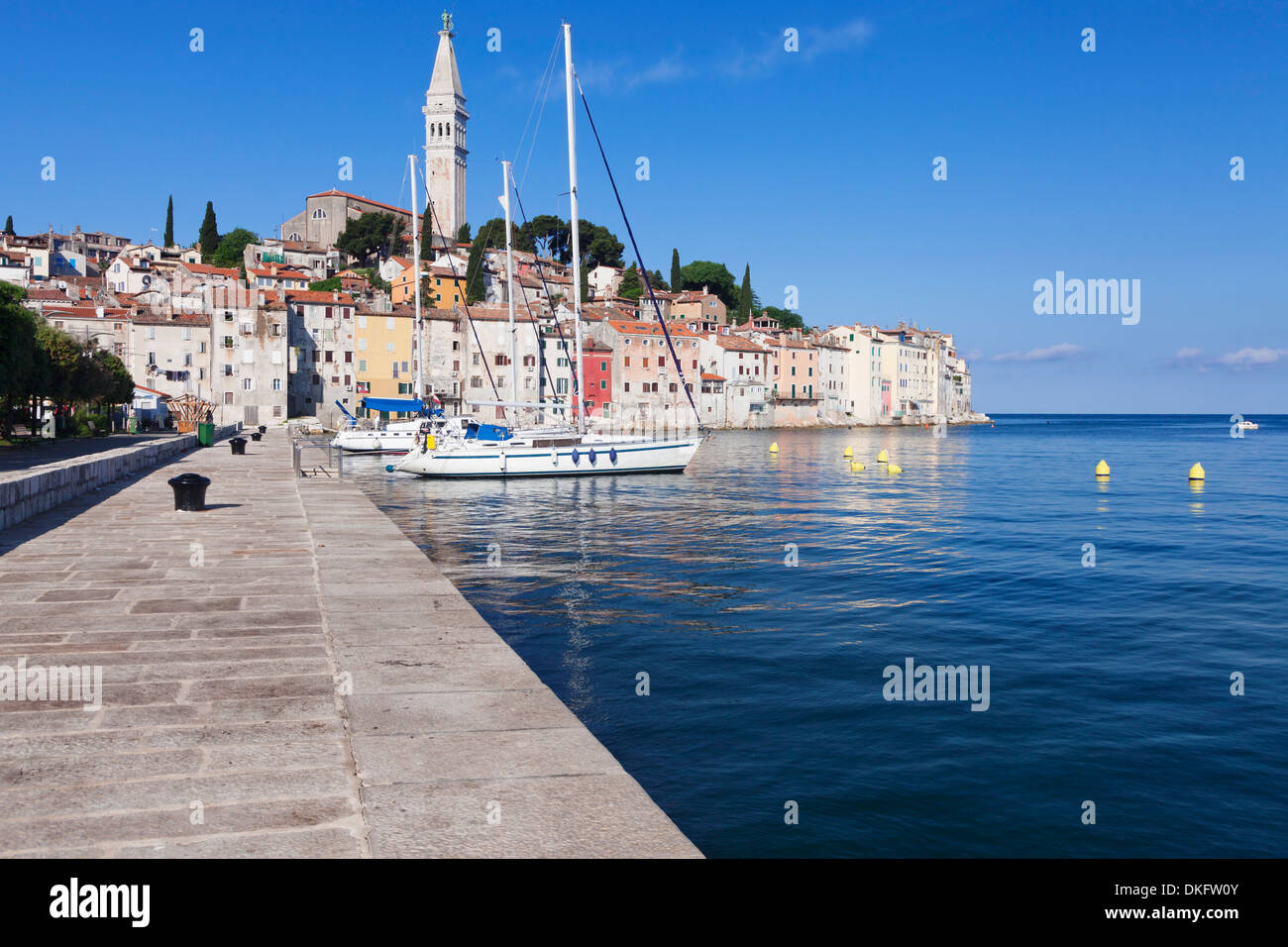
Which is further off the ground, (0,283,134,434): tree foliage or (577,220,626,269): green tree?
(577,220,626,269): green tree

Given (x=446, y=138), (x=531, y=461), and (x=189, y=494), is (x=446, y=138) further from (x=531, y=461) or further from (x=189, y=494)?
(x=189, y=494)

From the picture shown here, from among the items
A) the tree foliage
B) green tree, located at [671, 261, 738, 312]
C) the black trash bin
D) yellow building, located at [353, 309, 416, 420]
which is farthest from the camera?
green tree, located at [671, 261, 738, 312]

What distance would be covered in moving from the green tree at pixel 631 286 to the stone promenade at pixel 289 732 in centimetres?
12483

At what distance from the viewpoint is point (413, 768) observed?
4.45m

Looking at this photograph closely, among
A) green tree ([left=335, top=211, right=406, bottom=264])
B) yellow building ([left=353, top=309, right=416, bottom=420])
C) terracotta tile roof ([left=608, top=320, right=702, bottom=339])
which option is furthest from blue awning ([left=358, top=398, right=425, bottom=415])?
green tree ([left=335, top=211, right=406, bottom=264])

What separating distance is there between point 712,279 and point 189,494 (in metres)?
132

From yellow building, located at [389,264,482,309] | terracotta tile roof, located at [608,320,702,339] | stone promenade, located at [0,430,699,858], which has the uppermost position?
yellow building, located at [389,264,482,309]

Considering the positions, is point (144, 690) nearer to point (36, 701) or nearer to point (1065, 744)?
point (36, 701)

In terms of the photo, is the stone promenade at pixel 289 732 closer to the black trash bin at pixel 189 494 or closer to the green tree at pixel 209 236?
the black trash bin at pixel 189 494

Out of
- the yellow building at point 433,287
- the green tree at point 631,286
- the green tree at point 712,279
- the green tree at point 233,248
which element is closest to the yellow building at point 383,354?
the yellow building at point 433,287

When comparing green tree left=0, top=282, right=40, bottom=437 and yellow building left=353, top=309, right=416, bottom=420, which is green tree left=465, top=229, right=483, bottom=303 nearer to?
yellow building left=353, top=309, right=416, bottom=420

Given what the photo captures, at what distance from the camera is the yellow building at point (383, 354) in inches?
3467

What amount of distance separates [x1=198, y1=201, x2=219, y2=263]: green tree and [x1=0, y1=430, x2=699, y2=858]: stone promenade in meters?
117

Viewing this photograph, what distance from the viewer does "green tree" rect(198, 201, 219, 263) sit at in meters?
114
